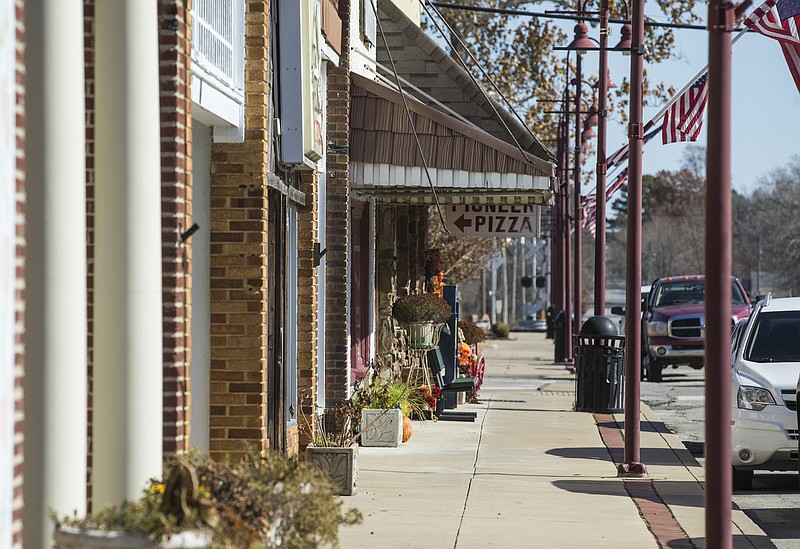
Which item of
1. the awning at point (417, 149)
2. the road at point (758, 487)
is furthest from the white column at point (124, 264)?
the awning at point (417, 149)

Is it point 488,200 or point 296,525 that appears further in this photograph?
point 488,200

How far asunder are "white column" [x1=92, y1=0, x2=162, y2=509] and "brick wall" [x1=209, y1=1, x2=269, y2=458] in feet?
10.8

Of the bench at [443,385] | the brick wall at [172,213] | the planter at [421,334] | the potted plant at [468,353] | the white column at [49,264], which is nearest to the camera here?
the white column at [49,264]

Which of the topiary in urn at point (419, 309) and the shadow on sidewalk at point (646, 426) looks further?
the topiary in urn at point (419, 309)

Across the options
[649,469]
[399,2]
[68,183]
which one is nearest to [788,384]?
[649,469]

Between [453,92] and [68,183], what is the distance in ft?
39.3

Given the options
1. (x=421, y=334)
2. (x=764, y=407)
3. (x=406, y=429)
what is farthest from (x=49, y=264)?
(x=421, y=334)

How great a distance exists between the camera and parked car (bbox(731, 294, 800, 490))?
11.5 m

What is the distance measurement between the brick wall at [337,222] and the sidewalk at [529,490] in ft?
3.49

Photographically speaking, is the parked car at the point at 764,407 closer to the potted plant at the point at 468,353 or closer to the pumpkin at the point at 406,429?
the pumpkin at the point at 406,429

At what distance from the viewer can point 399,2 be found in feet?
64.7

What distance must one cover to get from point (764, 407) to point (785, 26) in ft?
11.1

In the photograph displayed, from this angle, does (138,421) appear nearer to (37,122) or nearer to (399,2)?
(37,122)

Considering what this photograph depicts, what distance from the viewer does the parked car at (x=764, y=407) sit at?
11.5 metres
